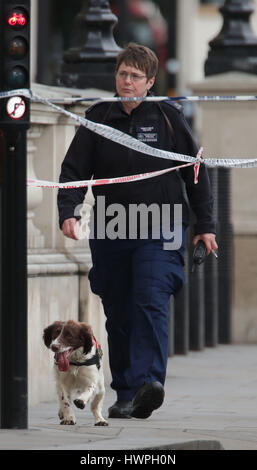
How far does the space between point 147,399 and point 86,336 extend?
1.45 ft

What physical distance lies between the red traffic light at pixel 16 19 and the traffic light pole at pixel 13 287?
515 mm

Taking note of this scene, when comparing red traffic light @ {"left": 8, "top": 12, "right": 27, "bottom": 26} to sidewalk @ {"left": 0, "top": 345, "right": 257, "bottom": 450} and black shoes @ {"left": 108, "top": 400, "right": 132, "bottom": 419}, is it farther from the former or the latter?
black shoes @ {"left": 108, "top": 400, "right": 132, "bottom": 419}

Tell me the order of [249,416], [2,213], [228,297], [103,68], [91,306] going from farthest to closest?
[228,297] < [103,68] < [91,306] < [249,416] < [2,213]

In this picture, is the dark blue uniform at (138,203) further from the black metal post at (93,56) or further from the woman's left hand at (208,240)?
the black metal post at (93,56)

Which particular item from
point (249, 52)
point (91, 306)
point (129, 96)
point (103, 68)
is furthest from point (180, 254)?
point (249, 52)

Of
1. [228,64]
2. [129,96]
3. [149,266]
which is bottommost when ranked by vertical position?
[149,266]

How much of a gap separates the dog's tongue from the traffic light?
1.17 metres

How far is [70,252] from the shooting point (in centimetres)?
1087

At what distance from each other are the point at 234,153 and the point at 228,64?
0.95 meters

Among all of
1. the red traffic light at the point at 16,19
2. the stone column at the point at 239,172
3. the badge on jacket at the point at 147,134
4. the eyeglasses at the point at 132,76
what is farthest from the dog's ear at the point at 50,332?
the stone column at the point at 239,172

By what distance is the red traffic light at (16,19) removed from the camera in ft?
26.7

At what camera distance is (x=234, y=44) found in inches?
586

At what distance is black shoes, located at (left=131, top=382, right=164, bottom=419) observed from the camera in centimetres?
834

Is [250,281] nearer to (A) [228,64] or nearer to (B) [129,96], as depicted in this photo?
(A) [228,64]
